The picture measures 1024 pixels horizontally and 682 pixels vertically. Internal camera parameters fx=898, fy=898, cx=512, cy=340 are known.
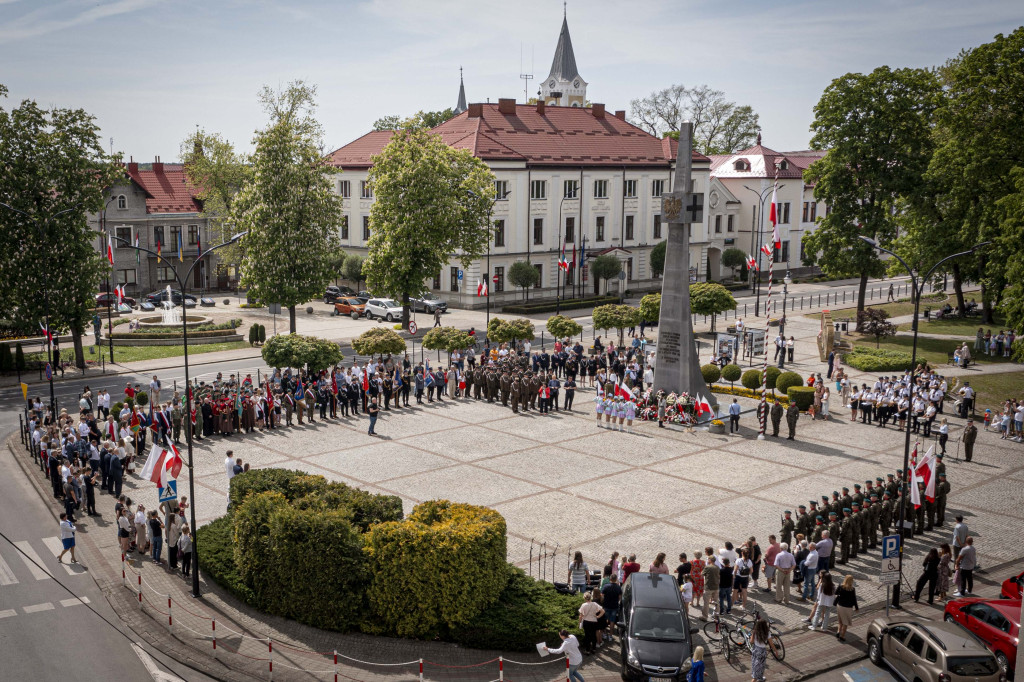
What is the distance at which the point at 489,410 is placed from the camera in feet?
120

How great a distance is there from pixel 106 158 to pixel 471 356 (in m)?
20.3

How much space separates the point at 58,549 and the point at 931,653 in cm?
1965

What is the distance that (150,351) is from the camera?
4906 centimetres

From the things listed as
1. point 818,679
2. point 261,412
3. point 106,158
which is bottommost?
point 818,679

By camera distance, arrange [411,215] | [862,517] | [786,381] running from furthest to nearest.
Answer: [411,215] < [786,381] < [862,517]

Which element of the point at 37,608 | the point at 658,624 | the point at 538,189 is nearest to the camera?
the point at 658,624

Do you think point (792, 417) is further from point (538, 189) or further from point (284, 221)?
point (538, 189)

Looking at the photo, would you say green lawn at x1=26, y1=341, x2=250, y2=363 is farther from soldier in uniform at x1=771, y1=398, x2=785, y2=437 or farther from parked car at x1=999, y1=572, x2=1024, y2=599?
parked car at x1=999, y1=572, x2=1024, y2=599

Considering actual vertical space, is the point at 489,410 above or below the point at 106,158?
below

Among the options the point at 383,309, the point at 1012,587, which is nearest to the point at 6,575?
the point at 1012,587

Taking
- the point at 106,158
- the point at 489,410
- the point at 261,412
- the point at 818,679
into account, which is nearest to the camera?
the point at 818,679

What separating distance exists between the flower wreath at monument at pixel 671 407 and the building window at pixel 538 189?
36.0 metres

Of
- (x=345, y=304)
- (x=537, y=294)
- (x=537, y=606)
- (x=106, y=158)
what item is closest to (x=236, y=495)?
(x=537, y=606)

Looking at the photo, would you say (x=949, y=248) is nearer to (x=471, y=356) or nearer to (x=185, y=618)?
(x=471, y=356)
